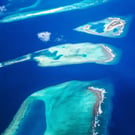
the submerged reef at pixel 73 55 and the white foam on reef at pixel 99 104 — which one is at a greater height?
the submerged reef at pixel 73 55

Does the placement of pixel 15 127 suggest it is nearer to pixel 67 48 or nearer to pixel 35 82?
pixel 35 82

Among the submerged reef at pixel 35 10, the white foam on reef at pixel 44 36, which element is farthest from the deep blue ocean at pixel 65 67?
the submerged reef at pixel 35 10

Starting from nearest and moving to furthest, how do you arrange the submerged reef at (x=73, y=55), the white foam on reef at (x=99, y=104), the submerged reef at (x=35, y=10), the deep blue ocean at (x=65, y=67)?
the white foam on reef at (x=99, y=104) < the deep blue ocean at (x=65, y=67) < the submerged reef at (x=73, y=55) < the submerged reef at (x=35, y=10)

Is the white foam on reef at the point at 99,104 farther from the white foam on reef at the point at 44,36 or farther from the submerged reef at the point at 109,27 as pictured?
the white foam on reef at the point at 44,36

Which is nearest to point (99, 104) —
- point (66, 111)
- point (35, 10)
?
point (66, 111)

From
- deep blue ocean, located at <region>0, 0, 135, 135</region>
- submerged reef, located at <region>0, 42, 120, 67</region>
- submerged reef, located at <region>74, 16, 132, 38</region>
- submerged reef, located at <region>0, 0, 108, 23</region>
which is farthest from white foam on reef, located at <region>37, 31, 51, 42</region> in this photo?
submerged reef, located at <region>0, 0, 108, 23</region>

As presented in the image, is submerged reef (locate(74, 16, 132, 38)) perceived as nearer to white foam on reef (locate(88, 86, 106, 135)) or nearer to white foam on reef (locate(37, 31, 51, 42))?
white foam on reef (locate(37, 31, 51, 42))
